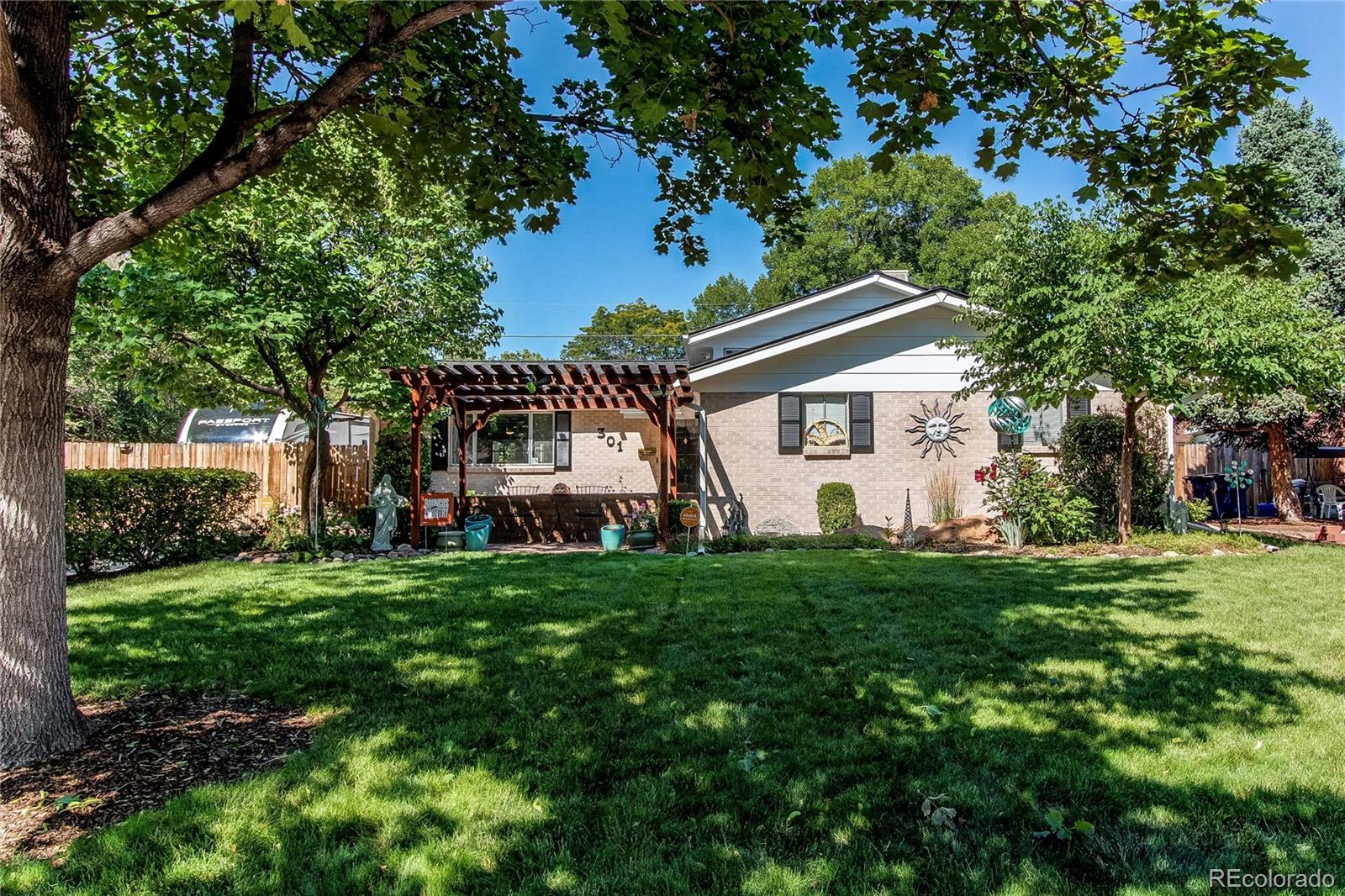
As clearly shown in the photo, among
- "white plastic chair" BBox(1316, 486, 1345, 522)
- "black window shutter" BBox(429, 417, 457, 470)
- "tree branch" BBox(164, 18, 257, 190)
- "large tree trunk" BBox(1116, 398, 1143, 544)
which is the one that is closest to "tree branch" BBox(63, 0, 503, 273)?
"tree branch" BBox(164, 18, 257, 190)

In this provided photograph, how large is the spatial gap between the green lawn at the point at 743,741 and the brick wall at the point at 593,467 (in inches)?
375

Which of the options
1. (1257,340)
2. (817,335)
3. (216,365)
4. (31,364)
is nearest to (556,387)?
(817,335)

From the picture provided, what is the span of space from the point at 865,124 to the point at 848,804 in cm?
396

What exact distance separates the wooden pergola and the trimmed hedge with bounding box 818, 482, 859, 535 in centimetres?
284

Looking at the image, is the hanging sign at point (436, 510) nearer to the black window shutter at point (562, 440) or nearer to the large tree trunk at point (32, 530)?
the black window shutter at point (562, 440)

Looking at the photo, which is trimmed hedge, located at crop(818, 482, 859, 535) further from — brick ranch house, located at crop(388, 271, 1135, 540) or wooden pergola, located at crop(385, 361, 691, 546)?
wooden pergola, located at crop(385, 361, 691, 546)

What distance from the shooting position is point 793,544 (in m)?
11.2

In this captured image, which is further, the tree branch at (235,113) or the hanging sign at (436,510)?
the hanging sign at (436,510)

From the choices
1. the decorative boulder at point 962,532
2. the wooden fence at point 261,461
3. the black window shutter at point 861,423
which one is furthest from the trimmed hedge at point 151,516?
the decorative boulder at point 962,532

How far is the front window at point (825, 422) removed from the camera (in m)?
12.9

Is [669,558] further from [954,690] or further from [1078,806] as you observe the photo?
[1078,806]

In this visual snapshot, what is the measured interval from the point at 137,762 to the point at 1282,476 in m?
21.2

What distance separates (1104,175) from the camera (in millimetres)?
3980

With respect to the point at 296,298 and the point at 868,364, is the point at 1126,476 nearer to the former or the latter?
the point at 868,364
